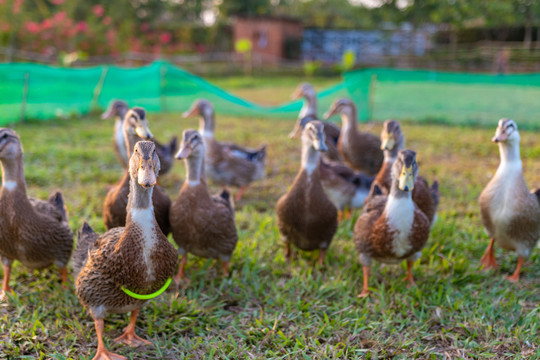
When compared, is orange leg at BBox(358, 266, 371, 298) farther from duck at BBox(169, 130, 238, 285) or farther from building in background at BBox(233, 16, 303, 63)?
building in background at BBox(233, 16, 303, 63)

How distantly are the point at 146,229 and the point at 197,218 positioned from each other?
86cm

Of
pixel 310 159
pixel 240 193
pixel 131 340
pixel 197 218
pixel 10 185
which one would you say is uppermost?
pixel 310 159

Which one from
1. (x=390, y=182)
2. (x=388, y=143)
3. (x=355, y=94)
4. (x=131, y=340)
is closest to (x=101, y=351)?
(x=131, y=340)

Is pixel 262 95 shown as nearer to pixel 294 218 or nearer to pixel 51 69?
pixel 51 69

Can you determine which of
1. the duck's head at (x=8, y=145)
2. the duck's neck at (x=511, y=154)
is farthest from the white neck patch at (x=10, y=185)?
the duck's neck at (x=511, y=154)

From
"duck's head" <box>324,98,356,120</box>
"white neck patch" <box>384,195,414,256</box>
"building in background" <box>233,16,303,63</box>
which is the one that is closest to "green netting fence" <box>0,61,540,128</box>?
"duck's head" <box>324,98,356,120</box>

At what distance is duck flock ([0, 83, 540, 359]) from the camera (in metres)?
2.54

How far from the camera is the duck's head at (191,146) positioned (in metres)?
3.40

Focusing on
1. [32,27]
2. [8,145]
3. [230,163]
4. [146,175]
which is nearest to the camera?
[146,175]

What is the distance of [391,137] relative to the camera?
13.6ft

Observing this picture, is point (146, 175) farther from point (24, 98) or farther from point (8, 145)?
point (24, 98)

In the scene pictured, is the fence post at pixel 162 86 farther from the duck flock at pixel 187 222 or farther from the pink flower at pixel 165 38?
the pink flower at pixel 165 38

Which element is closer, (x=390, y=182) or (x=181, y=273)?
(x=181, y=273)

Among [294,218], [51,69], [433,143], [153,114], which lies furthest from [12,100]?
[433,143]
